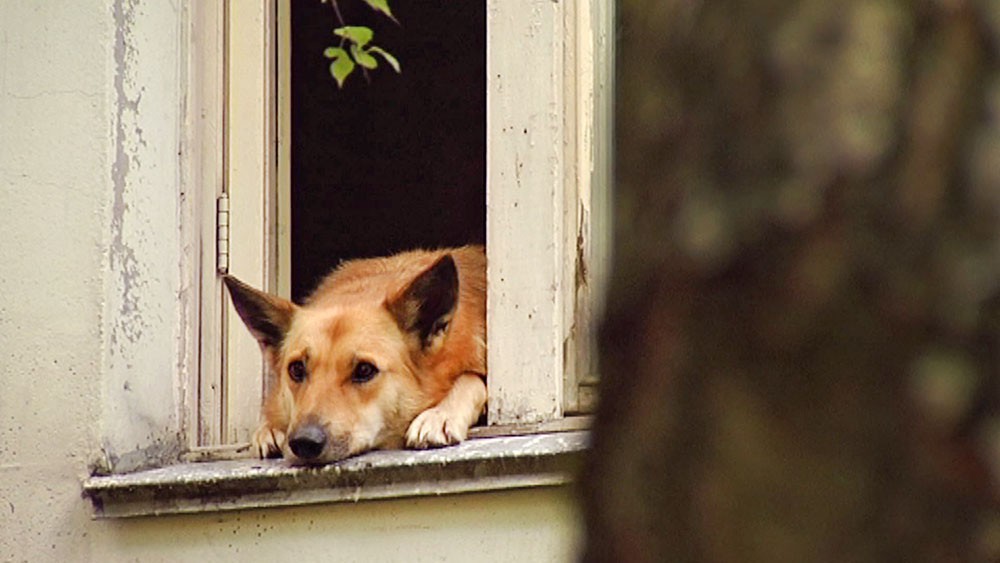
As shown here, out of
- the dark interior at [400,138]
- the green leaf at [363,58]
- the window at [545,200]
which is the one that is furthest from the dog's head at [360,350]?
the dark interior at [400,138]

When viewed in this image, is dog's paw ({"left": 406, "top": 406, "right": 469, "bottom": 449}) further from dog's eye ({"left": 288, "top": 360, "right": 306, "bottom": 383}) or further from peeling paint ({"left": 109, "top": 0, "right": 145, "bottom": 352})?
peeling paint ({"left": 109, "top": 0, "right": 145, "bottom": 352})

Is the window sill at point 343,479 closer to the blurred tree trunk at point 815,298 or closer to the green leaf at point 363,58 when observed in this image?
the green leaf at point 363,58

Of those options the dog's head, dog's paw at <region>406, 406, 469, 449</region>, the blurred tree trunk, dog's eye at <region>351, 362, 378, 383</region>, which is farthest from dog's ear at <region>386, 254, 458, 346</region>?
the blurred tree trunk

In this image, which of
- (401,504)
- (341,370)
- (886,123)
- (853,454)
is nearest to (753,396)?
(853,454)

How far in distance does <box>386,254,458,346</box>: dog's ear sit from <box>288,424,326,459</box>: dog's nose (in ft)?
2.18

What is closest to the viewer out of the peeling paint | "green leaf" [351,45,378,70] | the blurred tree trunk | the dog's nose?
the blurred tree trunk

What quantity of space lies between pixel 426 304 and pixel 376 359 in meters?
0.23

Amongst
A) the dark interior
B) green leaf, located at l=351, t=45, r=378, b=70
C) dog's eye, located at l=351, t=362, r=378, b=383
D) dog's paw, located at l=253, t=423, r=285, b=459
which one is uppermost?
the dark interior

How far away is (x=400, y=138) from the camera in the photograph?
887 cm

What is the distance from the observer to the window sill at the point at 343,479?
5109mm

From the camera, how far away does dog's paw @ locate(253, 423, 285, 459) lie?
5617 millimetres

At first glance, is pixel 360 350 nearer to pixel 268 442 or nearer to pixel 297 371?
pixel 297 371

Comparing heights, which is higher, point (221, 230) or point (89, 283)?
point (221, 230)

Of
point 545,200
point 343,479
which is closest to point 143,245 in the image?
point 343,479
